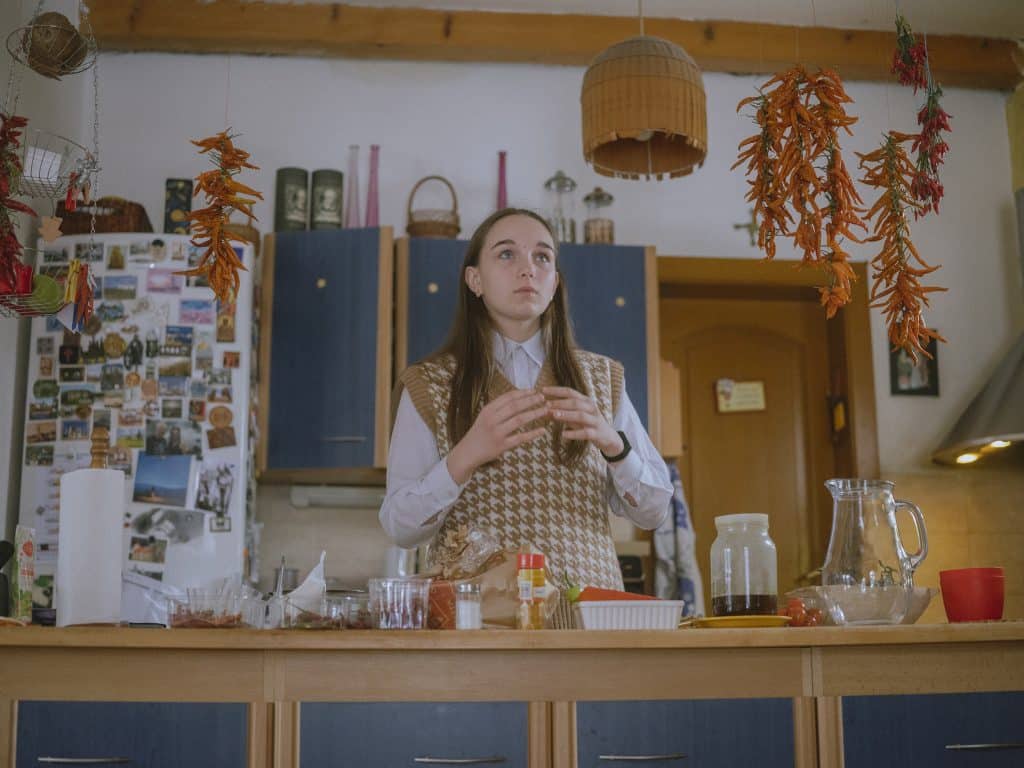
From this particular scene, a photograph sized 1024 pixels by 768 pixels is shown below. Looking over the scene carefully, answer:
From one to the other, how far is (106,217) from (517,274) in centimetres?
227

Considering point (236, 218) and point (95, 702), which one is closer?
point (95, 702)

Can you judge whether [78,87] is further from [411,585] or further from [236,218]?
[411,585]

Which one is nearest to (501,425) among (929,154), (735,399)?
(929,154)

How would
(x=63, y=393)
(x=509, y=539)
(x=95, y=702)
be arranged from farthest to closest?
(x=63, y=393) < (x=509, y=539) < (x=95, y=702)

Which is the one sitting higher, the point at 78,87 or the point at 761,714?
the point at 78,87

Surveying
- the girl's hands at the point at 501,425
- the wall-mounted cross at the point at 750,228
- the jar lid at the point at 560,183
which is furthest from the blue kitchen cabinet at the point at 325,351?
the girl's hands at the point at 501,425

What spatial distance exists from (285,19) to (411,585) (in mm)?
3334

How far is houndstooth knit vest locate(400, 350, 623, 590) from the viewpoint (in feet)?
7.84

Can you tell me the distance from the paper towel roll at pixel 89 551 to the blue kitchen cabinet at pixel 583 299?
2.31 m

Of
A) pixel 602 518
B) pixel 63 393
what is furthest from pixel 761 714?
pixel 63 393

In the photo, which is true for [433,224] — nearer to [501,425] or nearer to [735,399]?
[735,399]

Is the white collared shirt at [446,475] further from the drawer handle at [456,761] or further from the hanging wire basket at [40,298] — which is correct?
the hanging wire basket at [40,298]

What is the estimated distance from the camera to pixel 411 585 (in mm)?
1862

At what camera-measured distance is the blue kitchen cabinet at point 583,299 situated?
170 inches
